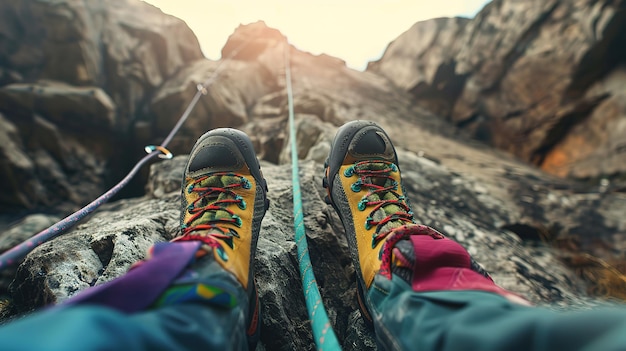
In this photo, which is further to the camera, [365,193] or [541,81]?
[541,81]

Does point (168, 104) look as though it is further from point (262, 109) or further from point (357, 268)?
point (357, 268)

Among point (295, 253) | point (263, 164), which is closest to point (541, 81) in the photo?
point (263, 164)

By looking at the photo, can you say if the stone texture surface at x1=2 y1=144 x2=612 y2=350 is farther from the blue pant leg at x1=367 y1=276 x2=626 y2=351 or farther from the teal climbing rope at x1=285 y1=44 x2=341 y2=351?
the blue pant leg at x1=367 y1=276 x2=626 y2=351

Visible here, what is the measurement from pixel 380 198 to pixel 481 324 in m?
0.96

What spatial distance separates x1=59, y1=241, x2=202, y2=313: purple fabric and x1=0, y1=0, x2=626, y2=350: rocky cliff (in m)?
0.61

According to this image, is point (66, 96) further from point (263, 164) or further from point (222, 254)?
point (222, 254)

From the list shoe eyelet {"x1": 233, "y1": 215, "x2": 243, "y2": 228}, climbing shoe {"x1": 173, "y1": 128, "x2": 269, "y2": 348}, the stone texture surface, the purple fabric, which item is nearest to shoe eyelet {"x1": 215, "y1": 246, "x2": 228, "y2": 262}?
climbing shoe {"x1": 173, "y1": 128, "x2": 269, "y2": 348}

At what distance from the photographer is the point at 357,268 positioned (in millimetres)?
1260

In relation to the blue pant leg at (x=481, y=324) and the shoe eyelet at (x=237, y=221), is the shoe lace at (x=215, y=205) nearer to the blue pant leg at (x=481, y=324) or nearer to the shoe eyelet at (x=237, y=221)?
the shoe eyelet at (x=237, y=221)

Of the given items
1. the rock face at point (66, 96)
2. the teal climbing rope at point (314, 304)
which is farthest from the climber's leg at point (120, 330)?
the rock face at point (66, 96)

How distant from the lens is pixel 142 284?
641 millimetres

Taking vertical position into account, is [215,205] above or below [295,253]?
above

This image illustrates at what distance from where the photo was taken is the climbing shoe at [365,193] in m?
1.20

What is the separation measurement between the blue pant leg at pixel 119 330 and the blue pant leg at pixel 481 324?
1.44 ft
